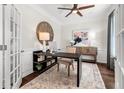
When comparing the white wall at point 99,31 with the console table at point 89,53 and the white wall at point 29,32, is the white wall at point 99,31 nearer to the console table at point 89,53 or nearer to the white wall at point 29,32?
the console table at point 89,53

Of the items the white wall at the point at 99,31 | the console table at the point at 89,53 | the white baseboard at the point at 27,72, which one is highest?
the white wall at the point at 99,31

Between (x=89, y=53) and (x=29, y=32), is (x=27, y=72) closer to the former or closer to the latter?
(x=29, y=32)

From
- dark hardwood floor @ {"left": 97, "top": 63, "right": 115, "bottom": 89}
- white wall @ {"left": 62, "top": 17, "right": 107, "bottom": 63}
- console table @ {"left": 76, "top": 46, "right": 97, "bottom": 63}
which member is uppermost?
white wall @ {"left": 62, "top": 17, "right": 107, "bottom": 63}

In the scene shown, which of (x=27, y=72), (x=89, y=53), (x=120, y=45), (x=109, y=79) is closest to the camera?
(x=120, y=45)

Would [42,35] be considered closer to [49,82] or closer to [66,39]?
[49,82]

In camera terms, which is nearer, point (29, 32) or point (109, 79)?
point (109, 79)

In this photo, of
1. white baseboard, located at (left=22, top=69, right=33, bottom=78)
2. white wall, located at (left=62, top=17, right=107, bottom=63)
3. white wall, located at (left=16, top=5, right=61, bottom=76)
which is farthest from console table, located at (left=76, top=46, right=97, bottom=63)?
white baseboard, located at (left=22, top=69, right=33, bottom=78)

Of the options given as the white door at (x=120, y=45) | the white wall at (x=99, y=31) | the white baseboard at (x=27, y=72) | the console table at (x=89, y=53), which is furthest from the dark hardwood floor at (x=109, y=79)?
the white baseboard at (x=27, y=72)

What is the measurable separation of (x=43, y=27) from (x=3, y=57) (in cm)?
281

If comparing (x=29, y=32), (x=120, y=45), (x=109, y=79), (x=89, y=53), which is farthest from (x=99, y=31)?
(x=120, y=45)

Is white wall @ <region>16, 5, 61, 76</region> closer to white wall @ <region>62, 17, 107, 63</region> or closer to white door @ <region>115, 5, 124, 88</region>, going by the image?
white door @ <region>115, 5, 124, 88</region>

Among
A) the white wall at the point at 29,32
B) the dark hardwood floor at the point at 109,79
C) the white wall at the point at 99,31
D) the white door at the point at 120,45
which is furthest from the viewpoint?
the white wall at the point at 99,31

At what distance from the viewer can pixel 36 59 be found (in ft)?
11.6

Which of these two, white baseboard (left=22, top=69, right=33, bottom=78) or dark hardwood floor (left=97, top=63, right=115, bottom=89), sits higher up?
white baseboard (left=22, top=69, right=33, bottom=78)
